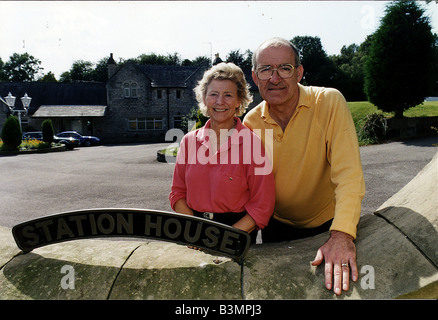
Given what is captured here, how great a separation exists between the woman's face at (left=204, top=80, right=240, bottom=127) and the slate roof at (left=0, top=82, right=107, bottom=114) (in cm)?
4062

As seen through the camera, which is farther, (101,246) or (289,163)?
(289,163)

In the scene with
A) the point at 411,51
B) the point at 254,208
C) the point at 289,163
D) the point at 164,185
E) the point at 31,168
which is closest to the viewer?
the point at 254,208

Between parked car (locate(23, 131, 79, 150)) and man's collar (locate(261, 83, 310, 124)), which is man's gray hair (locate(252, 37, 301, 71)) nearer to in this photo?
man's collar (locate(261, 83, 310, 124))

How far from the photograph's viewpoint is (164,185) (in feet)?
31.3

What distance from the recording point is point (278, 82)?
2.28 metres

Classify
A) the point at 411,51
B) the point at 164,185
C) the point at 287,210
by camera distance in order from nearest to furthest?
the point at 287,210
the point at 164,185
the point at 411,51

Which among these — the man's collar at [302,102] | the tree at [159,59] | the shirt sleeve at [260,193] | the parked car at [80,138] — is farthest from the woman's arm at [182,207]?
the tree at [159,59]

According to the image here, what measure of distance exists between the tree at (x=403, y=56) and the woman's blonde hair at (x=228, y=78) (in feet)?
51.6

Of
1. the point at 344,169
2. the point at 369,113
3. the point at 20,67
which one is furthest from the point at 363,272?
the point at 20,67

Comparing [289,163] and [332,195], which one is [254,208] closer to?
[289,163]

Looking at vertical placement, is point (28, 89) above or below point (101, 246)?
above

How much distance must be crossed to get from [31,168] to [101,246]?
1447 cm

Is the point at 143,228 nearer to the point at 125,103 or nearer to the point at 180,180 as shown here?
the point at 180,180

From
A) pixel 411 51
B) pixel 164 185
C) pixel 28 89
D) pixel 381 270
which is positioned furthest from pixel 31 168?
pixel 28 89
